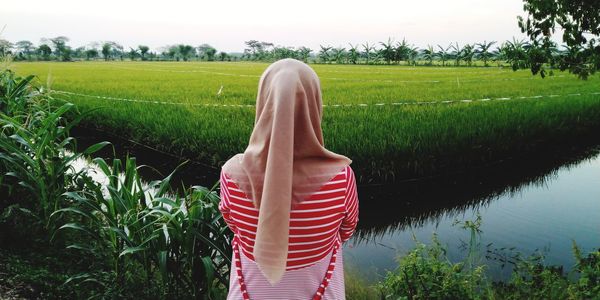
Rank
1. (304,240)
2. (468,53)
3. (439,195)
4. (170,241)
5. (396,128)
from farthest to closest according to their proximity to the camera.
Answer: (468,53) → (396,128) → (439,195) → (170,241) → (304,240)

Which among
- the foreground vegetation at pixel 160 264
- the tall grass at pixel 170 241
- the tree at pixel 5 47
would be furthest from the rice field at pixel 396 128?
the tall grass at pixel 170 241

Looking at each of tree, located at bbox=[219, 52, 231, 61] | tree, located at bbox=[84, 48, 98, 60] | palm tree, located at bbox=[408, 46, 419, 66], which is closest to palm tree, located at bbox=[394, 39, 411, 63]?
palm tree, located at bbox=[408, 46, 419, 66]

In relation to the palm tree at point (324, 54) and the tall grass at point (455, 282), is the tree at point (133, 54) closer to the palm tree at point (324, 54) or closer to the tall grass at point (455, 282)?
the palm tree at point (324, 54)

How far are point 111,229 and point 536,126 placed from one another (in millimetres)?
5875

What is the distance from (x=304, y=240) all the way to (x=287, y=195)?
20cm

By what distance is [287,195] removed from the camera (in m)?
1.09

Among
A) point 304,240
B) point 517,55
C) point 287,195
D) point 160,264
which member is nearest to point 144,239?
point 160,264

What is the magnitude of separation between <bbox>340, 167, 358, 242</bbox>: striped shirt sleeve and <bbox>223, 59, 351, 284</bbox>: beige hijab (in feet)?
0.20

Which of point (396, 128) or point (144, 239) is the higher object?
point (396, 128)

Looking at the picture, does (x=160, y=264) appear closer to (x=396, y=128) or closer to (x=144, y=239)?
(x=144, y=239)

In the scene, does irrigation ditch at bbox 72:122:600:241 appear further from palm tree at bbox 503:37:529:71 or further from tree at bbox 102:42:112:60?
tree at bbox 102:42:112:60

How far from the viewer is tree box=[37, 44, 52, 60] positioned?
5178 centimetres

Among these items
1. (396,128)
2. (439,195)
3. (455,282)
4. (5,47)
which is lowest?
(439,195)

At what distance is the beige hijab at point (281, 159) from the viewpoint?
1077mm
